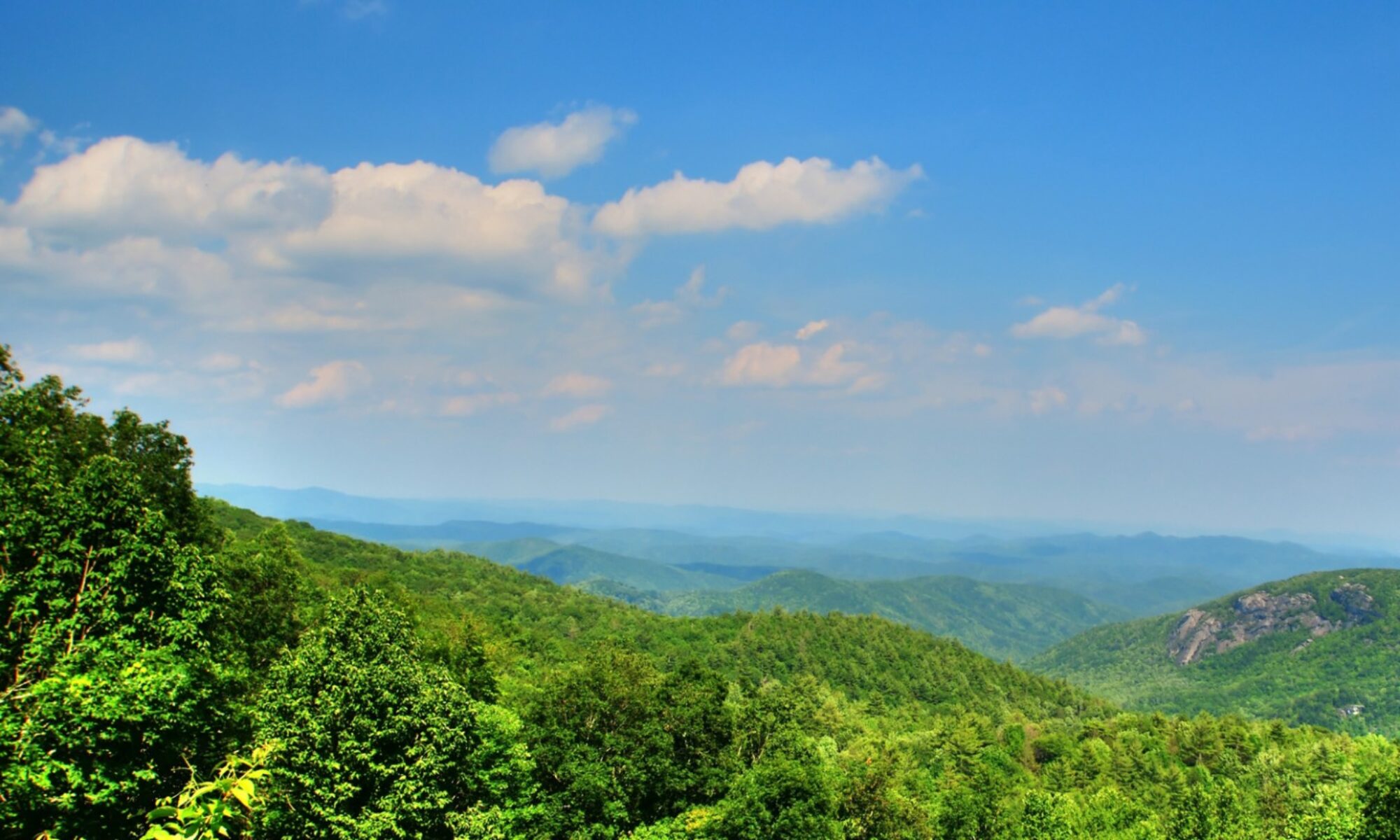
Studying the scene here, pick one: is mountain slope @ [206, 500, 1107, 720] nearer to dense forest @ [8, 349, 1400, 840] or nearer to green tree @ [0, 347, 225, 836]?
dense forest @ [8, 349, 1400, 840]

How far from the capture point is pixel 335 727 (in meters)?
21.1

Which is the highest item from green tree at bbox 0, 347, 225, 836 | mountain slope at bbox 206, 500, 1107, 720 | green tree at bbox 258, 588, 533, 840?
green tree at bbox 0, 347, 225, 836

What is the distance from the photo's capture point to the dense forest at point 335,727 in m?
15.0

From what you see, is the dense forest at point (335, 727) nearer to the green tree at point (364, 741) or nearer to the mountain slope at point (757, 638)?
the green tree at point (364, 741)

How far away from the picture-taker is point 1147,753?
84125 mm

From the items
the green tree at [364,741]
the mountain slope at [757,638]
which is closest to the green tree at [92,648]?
the green tree at [364,741]

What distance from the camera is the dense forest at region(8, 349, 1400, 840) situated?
15.0m

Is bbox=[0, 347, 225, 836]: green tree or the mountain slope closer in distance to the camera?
bbox=[0, 347, 225, 836]: green tree

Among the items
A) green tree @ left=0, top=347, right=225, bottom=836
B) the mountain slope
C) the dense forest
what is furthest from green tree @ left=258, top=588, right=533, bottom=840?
the mountain slope

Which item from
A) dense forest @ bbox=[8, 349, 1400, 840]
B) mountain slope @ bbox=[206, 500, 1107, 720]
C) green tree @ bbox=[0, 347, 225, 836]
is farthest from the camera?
mountain slope @ bbox=[206, 500, 1107, 720]

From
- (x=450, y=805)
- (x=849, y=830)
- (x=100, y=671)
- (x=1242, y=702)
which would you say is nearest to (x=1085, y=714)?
(x=1242, y=702)

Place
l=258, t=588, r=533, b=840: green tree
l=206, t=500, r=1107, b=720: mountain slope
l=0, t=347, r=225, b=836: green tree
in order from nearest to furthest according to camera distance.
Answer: l=0, t=347, r=225, b=836: green tree < l=258, t=588, r=533, b=840: green tree < l=206, t=500, r=1107, b=720: mountain slope

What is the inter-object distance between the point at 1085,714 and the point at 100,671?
510 ft

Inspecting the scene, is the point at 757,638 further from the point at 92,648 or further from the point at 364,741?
the point at 92,648
